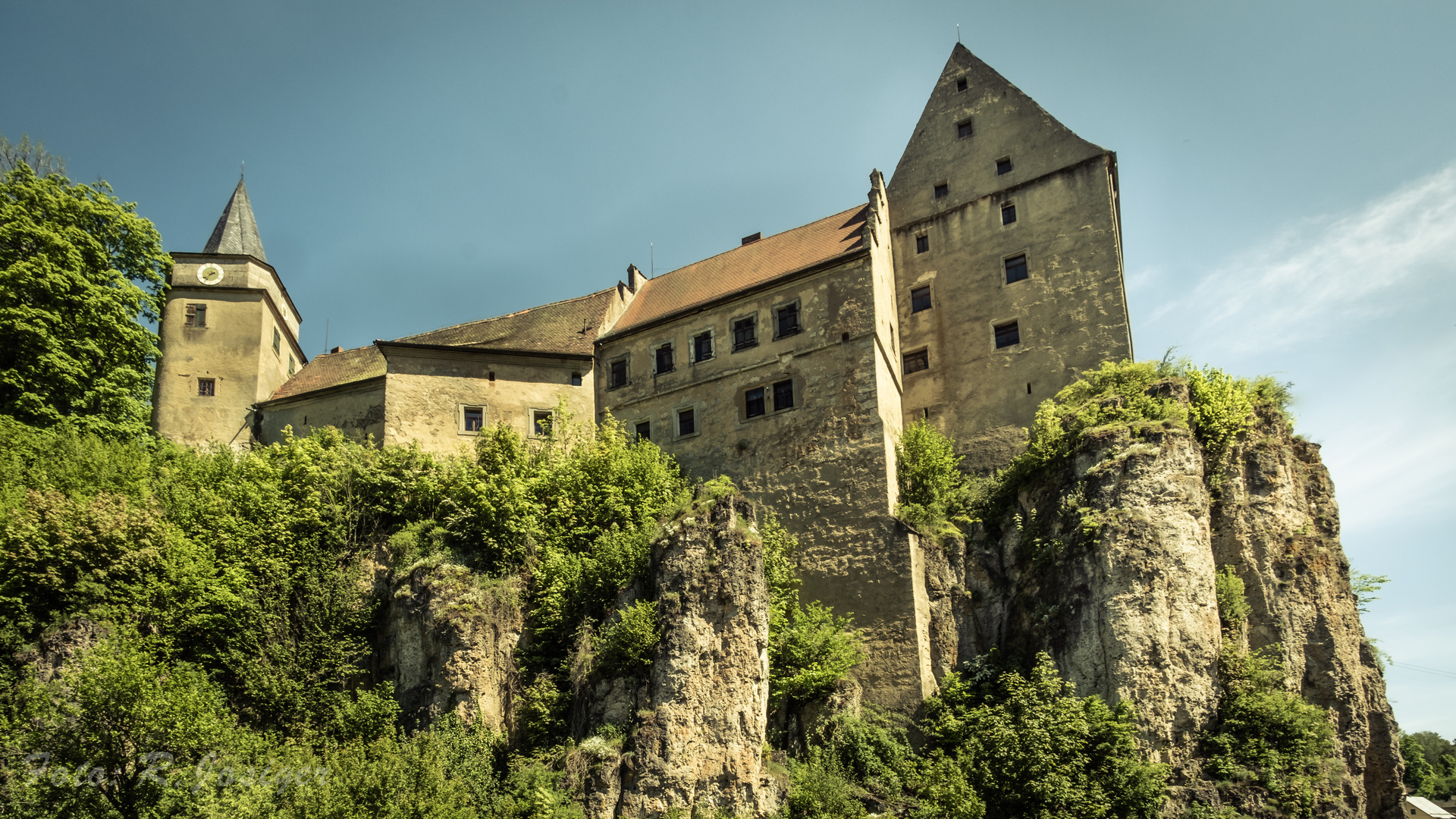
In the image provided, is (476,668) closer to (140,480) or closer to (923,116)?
(140,480)

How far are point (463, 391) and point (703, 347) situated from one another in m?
8.49

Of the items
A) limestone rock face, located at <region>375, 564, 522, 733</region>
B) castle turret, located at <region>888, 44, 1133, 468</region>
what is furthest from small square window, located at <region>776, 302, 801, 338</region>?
limestone rock face, located at <region>375, 564, 522, 733</region>

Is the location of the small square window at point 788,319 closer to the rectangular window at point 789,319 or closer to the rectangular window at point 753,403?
the rectangular window at point 789,319

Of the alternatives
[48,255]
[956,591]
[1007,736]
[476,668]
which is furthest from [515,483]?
[48,255]

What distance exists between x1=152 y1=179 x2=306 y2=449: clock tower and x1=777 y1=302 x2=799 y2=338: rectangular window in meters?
20.5

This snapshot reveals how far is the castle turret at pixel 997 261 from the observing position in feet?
110

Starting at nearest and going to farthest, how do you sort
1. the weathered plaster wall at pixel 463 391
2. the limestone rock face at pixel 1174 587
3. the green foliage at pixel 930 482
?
the limestone rock face at pixel 1174 587, the green foliage at pixel 930 482, the weathered plaster wall at pixel 463 391

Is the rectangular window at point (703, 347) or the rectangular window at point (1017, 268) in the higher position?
the rectangular window at point (1017, 268)

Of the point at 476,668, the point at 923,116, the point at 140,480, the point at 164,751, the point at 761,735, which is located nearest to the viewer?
the point at 164,751

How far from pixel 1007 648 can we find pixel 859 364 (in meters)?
9.39

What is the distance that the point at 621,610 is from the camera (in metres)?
25.9

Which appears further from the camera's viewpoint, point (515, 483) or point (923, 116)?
point (923, 116)

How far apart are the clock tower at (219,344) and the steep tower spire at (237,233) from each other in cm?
5

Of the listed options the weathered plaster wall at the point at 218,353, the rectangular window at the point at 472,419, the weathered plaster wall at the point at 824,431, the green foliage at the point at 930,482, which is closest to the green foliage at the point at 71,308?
the weathered plaster wall at the point at 218,353
